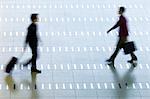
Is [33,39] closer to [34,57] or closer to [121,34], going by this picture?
[34,57]

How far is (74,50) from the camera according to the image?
13227mm

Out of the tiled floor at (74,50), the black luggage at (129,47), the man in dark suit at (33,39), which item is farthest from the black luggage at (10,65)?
the black luggage at (129,47)

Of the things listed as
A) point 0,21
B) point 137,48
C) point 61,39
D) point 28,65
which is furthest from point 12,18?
point 137,48

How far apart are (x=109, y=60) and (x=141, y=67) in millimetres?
831

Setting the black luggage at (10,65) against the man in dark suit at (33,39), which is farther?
the black luggage at (10,65)

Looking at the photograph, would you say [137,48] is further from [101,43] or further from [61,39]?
[61,39]

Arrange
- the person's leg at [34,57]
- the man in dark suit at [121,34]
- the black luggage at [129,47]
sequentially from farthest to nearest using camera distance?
the black luggage at [129,47]
the man in dark suit at [121,34]
the person's leg at [34,57]

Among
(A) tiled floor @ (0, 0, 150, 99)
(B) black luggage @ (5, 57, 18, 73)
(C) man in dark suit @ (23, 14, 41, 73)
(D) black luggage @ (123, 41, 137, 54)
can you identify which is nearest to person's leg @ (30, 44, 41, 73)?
(C) man in dark suit @ (23, 14, 41, 73)

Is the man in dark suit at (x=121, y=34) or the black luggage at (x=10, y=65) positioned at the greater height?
the man in dark suit at (x=121, y=34)

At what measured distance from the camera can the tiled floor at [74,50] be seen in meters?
11.4

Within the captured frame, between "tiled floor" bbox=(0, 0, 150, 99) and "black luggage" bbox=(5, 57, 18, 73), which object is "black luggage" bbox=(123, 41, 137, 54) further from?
"black luggage" bbox=(5, 57, 18, 73)

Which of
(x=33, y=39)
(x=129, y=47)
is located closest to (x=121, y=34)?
(x=129, y=47)

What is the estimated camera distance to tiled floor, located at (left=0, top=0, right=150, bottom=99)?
11375 mm

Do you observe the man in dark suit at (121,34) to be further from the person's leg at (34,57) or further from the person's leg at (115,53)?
the person's leg at (34,57)
